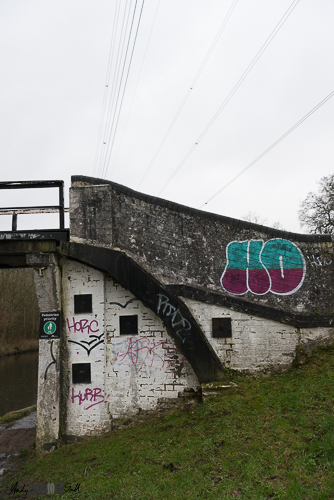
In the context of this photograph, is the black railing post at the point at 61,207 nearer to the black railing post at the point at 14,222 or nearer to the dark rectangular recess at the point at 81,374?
the black railing post at the point at 14,222

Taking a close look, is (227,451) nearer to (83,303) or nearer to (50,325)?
(83,303)

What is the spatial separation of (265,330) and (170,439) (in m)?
2.75

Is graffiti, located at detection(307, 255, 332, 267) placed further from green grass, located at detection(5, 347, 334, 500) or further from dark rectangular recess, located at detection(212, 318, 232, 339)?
dark rectangular recess, located at detection(212, 318, 232, 339)

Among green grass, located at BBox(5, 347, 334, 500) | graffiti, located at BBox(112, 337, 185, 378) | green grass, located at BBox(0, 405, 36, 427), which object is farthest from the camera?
green grass, located at BBox(0, 405, 36, 427)

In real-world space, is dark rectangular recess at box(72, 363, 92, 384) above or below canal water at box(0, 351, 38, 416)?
above

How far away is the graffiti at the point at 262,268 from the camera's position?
774 cm

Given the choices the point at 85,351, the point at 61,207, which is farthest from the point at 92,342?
the point at 61,207

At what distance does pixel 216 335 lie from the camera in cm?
747

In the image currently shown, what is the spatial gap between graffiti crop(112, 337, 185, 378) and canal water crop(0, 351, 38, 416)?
839cm

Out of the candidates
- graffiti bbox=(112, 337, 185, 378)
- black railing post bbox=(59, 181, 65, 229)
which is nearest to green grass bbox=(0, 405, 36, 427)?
graffiti bbox=(112, 337, 185, 378)

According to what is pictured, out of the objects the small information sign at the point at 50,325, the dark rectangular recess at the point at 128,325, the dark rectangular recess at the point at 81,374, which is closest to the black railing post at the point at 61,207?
the small information sign at the point at 50,325

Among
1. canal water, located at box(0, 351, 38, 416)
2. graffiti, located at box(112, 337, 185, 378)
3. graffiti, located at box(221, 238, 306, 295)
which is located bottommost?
canal water, located at box(0, 351, 38, 416)

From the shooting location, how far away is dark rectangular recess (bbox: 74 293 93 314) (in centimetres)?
763

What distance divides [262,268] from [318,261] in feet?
3.97
